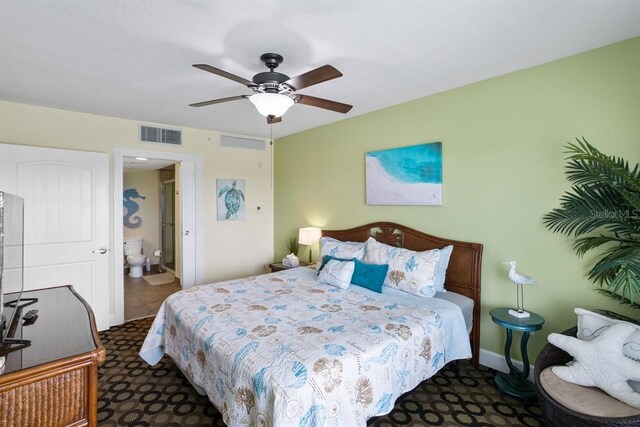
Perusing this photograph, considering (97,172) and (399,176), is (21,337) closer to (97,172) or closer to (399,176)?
(97,172)

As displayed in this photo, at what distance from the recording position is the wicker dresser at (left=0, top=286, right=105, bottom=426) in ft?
3.67

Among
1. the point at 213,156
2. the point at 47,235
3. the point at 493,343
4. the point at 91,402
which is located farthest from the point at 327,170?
the point at 91,402

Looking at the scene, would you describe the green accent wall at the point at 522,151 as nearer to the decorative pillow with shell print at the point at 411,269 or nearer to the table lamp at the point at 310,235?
the decorative pillow with shell print at the point at 411,269

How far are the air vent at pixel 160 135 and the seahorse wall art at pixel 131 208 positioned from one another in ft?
10.0

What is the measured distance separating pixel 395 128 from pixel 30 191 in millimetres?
3906

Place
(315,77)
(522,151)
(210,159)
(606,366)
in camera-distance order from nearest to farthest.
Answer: (606,366) < (315,77) < (522,151) < (210,159)

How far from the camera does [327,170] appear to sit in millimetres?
4375

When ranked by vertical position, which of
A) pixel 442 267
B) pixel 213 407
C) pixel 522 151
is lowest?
pixel 213 407

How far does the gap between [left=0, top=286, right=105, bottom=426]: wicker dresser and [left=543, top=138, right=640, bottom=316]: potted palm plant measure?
2.54 m

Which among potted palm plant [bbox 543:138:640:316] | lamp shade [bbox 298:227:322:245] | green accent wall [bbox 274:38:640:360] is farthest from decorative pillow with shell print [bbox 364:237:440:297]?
lamp shade [bbox 298:227:322:245]

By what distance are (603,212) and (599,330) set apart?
0.75 meters

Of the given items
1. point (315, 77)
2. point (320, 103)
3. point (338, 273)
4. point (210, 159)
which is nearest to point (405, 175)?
point (338, 273)

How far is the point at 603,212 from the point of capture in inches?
80.9

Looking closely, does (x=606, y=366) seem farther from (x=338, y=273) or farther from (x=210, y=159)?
(x=210, y=159)
